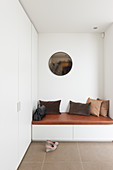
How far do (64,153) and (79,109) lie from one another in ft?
3.95

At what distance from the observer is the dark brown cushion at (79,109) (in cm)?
350

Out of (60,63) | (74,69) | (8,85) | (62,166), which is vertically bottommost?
(62,166)

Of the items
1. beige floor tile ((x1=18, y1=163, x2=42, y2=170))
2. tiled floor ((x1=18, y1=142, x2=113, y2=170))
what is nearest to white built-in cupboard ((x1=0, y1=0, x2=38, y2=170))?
beige floor tile ((x1=18, y1=163, x2=42, y2=170))

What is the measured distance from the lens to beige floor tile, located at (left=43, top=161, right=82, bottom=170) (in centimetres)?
220

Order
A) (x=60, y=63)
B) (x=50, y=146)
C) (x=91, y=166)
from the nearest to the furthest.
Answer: (x=91, y=166), (x=50, y=146), (x=60, y=63)

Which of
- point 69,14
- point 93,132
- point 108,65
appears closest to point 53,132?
point 93,132

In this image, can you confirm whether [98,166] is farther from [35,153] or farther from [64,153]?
[35,153]

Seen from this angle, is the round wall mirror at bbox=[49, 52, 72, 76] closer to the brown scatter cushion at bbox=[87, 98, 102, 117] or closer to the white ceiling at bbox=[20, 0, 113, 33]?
the white ceiling at bbox=[20, 0, 113, 33]

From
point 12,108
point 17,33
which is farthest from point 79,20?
point 12,108

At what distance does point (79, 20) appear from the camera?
3002mm

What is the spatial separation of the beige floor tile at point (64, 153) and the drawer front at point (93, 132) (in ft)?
0.80

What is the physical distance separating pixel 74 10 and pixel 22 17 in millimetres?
913

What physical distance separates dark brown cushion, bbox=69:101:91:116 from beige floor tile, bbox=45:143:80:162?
2.61ft

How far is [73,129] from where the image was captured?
10.2ft
